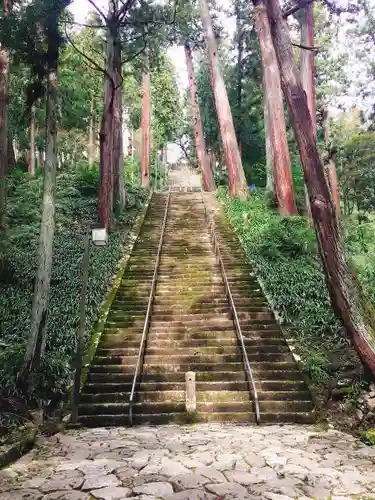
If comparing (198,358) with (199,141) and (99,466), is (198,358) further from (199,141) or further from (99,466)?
(199,141)

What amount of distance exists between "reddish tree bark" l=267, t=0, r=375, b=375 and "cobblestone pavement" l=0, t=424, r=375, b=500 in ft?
4.57

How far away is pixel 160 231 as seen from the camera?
1595cm

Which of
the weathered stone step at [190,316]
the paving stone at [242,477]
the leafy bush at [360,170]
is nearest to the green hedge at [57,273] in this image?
the weathered stone step at [190,316]

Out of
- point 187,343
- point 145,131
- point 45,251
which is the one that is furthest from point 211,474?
point 145,131

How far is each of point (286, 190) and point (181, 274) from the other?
586cm

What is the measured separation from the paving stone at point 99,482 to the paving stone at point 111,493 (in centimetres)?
9

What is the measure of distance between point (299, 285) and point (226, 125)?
12.1 meters

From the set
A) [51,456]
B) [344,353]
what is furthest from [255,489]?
[344,353]

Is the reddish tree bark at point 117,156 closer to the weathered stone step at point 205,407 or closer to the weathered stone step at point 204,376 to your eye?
the weathered stone step at point 204,376

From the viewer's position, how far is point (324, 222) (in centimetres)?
651

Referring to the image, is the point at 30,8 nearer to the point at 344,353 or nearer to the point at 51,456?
the point at 51,456

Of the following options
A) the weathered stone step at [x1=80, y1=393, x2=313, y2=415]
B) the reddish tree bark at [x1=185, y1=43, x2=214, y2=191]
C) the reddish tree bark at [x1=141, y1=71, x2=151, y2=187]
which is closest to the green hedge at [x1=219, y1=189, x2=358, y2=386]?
the weathered stone step at [x1=80, y1=393, x2=313, y2=415]

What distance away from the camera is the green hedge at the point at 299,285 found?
26.3 feet

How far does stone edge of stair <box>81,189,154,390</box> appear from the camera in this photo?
832 centimetres
